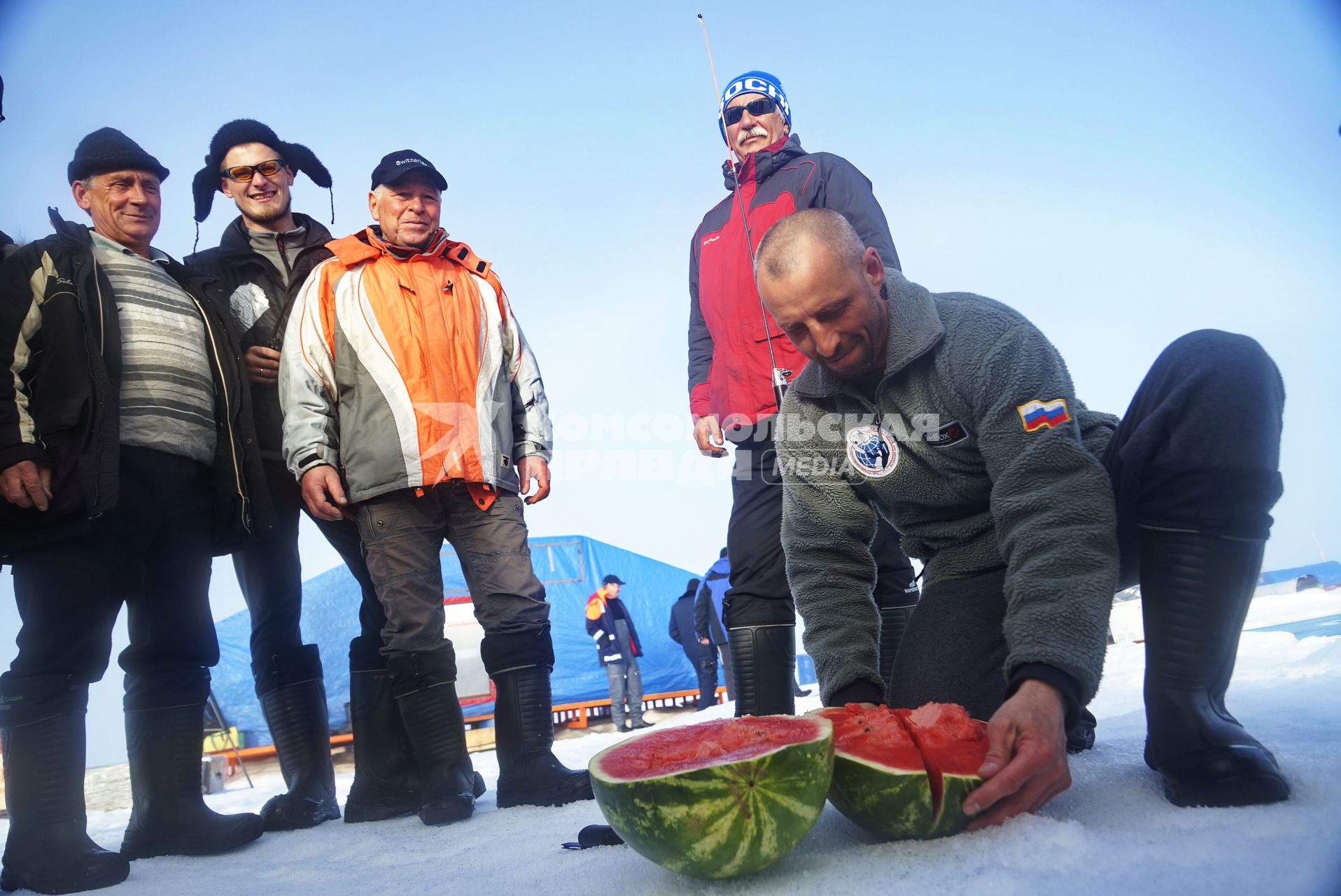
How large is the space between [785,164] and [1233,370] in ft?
6.81

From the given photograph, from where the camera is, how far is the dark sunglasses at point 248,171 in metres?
3.43

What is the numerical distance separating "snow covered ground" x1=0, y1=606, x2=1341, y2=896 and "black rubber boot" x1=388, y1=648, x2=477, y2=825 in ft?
0.57

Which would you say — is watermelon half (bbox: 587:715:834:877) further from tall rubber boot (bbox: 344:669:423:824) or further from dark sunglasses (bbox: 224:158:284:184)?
dark sunglasses (bbox: 224:158:284:184)

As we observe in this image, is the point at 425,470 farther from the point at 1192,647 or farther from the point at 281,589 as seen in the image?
the point at 1192,647

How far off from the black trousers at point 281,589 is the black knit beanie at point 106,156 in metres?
1.04

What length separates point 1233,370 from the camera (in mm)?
1577

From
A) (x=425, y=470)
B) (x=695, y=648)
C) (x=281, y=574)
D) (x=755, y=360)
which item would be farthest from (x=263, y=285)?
(x=695, y=648)

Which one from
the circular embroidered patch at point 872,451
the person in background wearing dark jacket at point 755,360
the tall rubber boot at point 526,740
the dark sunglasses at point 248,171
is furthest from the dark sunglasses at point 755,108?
the tall rubber boot at point 526,740

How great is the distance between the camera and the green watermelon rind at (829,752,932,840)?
131 cm

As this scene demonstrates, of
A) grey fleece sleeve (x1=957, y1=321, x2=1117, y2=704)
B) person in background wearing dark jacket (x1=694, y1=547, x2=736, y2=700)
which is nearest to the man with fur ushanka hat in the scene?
grey fleece sleeve (x1=957, y1=321, x2=1117, y2=704)

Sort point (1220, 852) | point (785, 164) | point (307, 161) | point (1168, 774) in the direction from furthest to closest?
1. point (307, 161)
2. point (785, 164)
3. point (1168, 774)
4. point (1220, 852)

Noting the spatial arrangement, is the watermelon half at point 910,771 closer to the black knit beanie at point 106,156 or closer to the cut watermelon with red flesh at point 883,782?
the cut watermelon with red flesh at point 883,782

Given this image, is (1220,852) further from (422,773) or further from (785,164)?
(785,164)

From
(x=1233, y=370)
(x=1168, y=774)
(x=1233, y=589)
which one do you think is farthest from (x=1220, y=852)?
(x=1233, y=370)
